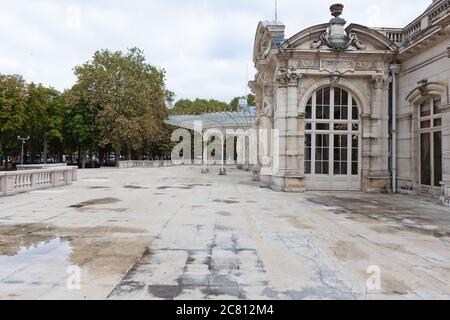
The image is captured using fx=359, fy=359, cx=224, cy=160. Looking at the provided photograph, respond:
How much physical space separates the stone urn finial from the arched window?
204 inches

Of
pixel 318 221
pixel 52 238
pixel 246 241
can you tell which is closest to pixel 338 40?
pixel 318 221

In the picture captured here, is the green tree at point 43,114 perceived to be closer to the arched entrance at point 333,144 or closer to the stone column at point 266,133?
the stone column at point 266,133

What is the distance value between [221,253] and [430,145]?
37.1ft

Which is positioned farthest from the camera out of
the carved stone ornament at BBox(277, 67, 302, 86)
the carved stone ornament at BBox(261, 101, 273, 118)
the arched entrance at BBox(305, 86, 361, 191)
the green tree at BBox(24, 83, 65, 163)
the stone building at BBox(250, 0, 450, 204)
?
the green tree at BBox(24, 83, 65, 163)

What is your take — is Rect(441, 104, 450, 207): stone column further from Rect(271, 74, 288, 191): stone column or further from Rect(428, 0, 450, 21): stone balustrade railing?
Rect(271, 74, 288, 191): stone column

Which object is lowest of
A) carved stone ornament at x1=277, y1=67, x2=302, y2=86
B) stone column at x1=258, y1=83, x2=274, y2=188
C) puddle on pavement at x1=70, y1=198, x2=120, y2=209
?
puddle on pavement at x1=70, y1=198, x2=120, y2=209

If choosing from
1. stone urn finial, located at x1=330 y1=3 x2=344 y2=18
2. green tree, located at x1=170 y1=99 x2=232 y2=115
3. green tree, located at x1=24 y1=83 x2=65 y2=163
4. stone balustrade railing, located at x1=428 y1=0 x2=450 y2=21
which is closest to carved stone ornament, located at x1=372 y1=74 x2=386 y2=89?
A: stone balustrade railing, located at x1=428 y1=0 x2=450 y2=21

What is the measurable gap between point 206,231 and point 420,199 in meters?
9.42

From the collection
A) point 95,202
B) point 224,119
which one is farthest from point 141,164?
point 95,202

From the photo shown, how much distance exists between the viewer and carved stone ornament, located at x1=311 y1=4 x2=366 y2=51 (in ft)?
50.1

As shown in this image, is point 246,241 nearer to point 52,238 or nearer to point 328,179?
point 52,238

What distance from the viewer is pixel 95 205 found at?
1048 centimetres
